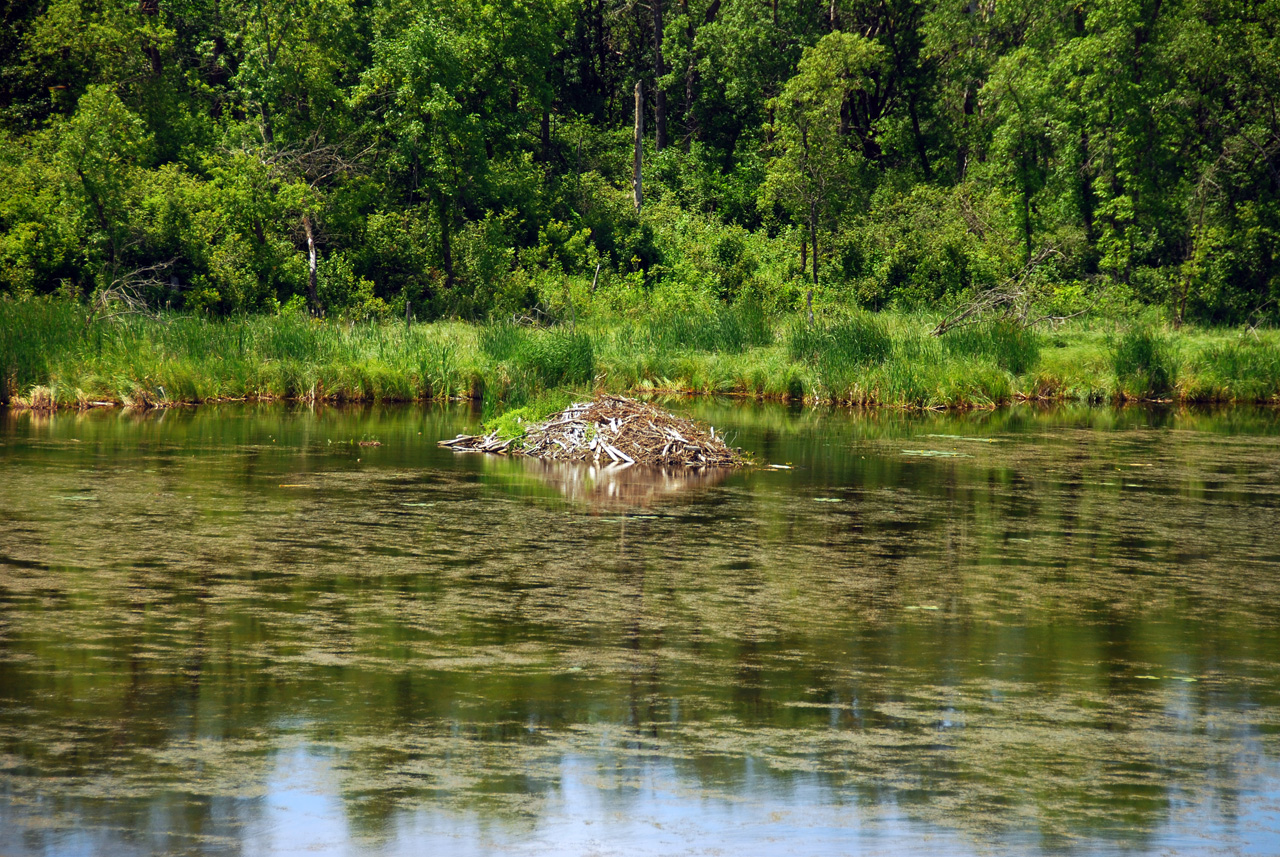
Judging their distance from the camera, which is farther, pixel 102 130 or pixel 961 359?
pixel 102 130

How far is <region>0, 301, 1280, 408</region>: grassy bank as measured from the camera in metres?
23.0

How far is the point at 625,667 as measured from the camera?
7477 mm

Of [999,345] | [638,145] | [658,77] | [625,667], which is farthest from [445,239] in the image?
[625,667]

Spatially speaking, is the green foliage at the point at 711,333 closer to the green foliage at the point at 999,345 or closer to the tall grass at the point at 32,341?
the green foliage at the point at 999,345

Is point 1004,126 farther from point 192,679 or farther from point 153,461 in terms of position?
point 192,679

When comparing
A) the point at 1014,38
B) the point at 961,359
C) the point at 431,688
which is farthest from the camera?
the point at 1014,38

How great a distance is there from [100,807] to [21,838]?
337 millimetres

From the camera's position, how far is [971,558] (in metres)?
11.2

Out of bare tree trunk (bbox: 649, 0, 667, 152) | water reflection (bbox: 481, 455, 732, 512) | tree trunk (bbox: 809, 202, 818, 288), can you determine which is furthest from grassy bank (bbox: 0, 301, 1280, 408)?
bare tree trunk (bbox: 649, 0, 667, 152)

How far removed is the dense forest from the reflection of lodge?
19284mm

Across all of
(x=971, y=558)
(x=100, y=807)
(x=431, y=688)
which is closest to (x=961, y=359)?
(x=971, y=558)

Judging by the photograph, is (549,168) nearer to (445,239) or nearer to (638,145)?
(638,145)

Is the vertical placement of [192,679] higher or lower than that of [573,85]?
lower

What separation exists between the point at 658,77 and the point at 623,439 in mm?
37548
